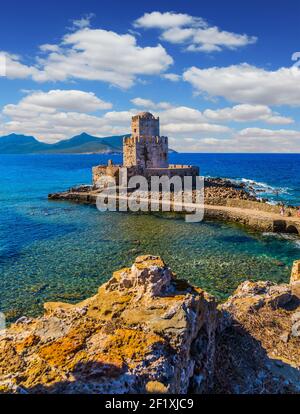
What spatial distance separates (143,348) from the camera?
4.90 meters

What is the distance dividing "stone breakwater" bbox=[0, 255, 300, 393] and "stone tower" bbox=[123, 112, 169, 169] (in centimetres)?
4884

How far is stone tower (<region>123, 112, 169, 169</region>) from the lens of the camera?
55438 mm

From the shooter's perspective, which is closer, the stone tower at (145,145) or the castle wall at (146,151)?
the castle wall at (146,151)

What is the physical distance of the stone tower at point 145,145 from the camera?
5544 cm

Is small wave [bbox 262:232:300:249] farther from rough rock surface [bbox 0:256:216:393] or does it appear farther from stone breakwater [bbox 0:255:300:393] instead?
rough rock surface [bbox 0:256:216:393]

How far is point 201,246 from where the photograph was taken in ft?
82.4

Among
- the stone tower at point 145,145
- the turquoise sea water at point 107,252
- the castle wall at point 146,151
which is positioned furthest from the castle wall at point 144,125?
→ the turquoise sea water at point 107,252

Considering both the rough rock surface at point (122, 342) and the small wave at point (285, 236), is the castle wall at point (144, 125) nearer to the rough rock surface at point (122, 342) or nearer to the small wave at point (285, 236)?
the small wave at point (285, 236)

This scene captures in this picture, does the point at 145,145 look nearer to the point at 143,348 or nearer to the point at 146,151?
the point at 146,151

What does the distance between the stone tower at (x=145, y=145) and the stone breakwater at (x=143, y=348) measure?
48839mm

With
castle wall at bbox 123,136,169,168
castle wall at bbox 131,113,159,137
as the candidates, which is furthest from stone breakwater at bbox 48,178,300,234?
castle wall at bbox 131,113,159,137

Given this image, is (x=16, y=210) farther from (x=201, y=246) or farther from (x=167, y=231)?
(x=201, y=246)

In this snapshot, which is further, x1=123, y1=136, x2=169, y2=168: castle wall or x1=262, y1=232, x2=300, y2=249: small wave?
x1=123, y1=136, x2=169, y2=168: castle wall
